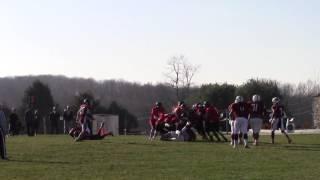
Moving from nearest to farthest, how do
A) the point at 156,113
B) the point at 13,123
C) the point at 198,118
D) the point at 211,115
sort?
1. the point at 211,115
2. the point at 198,118
3. the point at 156,113
4. the point at 13,123

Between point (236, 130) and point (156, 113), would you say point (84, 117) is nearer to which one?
point (156, 113)

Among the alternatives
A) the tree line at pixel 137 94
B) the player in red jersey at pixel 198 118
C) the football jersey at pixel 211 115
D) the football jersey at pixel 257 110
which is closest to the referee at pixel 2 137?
the football jersey at pixel 257 110

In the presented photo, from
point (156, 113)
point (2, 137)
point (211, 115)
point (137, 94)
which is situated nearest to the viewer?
point (2, 137)

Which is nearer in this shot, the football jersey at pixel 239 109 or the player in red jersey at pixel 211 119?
the football jersey at pixel 239 109

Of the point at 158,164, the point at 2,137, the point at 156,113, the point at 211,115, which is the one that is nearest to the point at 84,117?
A: the point at 156,113

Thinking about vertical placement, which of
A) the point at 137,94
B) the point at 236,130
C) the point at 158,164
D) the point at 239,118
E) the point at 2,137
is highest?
the point at 137,94

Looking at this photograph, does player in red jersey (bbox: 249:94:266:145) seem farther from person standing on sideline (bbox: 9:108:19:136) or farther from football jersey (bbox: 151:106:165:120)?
person standing on sideline (bbox: 9:108:19:136)

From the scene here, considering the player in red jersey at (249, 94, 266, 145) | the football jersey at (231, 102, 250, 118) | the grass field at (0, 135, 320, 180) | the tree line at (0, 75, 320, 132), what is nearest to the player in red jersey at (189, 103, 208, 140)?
the player in red jersey at (249, 94, 266, 145)

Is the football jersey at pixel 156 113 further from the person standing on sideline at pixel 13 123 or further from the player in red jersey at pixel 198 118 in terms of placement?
the person standing on sideline at pixel 13 123

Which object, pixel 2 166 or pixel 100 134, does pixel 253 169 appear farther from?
pixel 100 134

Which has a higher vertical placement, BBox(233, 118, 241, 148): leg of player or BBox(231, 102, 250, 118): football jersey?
BBox(231, 102, 250, 118): football jersey

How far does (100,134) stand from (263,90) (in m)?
40.6

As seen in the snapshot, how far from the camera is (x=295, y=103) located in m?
121

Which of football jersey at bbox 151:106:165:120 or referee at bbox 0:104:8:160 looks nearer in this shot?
referee at bbox 0:104:8:160
